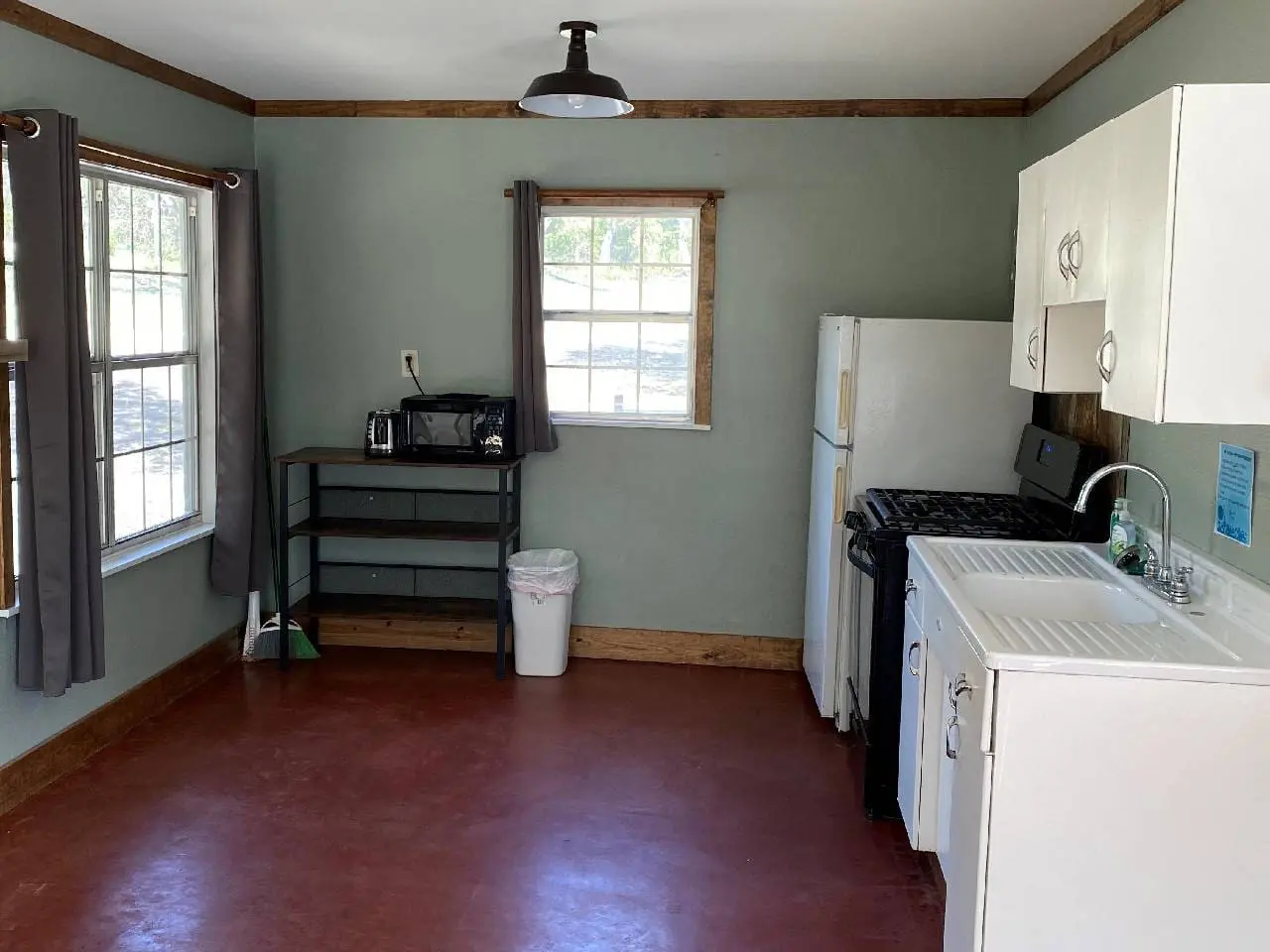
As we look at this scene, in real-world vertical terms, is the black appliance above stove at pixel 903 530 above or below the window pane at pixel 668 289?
below

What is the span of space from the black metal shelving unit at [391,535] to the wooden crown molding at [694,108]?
1489mm

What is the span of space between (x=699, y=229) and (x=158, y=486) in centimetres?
244

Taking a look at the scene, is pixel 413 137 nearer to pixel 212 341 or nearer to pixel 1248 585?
pixel 212 341

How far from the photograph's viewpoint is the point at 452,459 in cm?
472

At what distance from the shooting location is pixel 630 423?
4.97 m

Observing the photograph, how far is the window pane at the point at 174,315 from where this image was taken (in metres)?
4.41

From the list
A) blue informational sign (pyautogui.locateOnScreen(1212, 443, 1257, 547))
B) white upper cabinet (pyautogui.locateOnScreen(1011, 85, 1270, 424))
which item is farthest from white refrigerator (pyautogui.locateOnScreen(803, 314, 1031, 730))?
white upper cabinet (pyautogui.locateOnScreen(1011, 85, 1270, 424))

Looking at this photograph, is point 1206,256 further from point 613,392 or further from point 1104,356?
point 613,392

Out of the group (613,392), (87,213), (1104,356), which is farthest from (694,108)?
(1104,356)

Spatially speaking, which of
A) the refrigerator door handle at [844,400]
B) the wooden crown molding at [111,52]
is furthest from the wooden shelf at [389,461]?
the wooden crown molding at [111,52]

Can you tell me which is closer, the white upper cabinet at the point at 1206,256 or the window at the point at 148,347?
the white upper cabinet at the point at 1206,256

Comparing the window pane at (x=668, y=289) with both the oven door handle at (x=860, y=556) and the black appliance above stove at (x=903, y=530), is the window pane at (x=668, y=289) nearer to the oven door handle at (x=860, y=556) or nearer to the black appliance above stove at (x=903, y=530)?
the black appliance above stove at (x=903, y=530)

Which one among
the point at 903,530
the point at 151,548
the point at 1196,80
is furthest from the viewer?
the point at 151,548

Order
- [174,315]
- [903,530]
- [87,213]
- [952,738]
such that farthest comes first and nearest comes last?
[174,315], [87,213], [903,530], [952,738]
